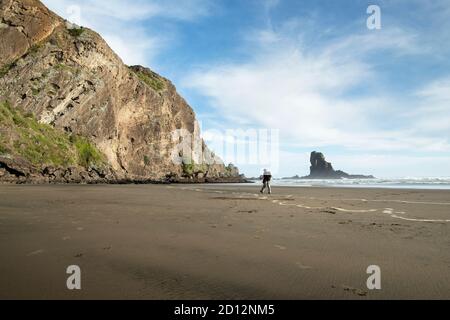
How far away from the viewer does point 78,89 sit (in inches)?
2601

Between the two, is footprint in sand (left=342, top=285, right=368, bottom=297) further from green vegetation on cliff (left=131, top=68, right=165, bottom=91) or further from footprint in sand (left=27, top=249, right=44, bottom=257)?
green vegetation on cliff (left=131, top=68, right=165, bottom=91)

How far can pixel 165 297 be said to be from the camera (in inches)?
133

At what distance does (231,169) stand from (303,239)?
138 metres

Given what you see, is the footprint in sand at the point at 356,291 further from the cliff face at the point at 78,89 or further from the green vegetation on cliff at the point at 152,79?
the green vegetation on cliff at the point at 152,79

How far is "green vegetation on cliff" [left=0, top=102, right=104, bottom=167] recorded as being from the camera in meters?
45.2

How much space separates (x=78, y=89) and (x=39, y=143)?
19.4 metres

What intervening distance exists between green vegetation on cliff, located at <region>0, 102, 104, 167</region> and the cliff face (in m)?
1.74
